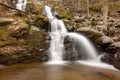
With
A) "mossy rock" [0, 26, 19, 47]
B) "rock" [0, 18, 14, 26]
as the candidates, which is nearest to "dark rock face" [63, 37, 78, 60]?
"mossy rock" [0, 26, 19, 47]

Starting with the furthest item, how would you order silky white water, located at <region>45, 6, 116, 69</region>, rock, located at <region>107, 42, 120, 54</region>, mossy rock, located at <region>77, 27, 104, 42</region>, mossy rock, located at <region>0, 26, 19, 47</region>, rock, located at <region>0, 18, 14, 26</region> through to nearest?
1. mossy rock, located at <region>77, 27, 104, 42</region>
2. rock, located at <region>0, 18, 14, 26</region>
3. silky white water, located at <region>45, 6, 116, 69</region>
4. mossy rock, located at <region>0, 26, 19, 47</region>
5. rock, located at <region>107, 42, 120, 54</region>

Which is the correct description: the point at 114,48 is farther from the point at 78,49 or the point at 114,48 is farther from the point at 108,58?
the point at 78,49

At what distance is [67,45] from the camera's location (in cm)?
1310

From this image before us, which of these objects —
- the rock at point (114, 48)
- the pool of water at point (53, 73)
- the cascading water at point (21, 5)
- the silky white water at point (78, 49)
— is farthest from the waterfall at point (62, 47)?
the cascading water at point (21, 5)

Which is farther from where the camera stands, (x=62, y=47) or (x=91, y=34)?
(x=91, y=34)

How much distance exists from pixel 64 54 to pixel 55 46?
35.3 inches

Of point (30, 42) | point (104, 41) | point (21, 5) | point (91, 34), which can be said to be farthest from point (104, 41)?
point (21, 5)

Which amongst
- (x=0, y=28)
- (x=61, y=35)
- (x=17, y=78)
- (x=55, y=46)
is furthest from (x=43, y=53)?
(x=17, y=78)

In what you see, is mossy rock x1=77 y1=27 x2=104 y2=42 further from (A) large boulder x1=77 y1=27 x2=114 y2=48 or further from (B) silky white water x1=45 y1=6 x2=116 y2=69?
(B) silky white water x1=45 y1=6 x2=116 y2=69

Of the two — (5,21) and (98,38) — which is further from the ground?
(5,21)

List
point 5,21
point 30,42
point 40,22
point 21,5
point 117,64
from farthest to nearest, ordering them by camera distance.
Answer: point 21,5
point 40,22
point 5,21
point 30,42
point 117,64

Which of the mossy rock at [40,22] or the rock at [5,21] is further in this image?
the mossy rock at [40,22]

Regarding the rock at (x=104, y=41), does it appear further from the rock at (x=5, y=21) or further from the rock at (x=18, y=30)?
the rock at (x=5, y=21)

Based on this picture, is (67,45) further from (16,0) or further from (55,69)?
(16,0)
